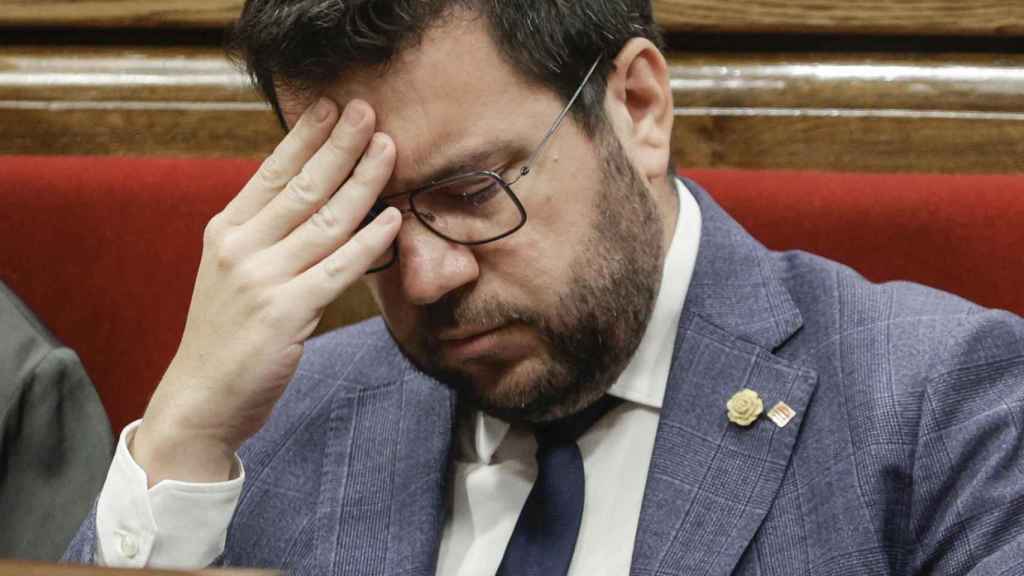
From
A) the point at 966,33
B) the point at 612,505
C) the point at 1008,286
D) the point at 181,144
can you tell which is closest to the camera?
the point at 612,505

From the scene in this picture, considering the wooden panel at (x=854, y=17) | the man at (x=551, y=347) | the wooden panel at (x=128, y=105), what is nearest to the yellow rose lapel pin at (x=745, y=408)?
the man at (x=551, y=347)

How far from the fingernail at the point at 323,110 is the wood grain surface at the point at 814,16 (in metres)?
0.47

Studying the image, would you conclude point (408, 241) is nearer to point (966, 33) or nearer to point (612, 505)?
point (612, 505)

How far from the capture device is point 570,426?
1.02 metres

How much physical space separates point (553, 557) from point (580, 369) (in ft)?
0.48

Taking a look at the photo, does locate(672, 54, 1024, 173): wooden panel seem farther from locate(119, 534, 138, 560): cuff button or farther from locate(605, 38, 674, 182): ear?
locate(119, 534, 138, 560): cuff button

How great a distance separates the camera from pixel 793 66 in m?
1.28

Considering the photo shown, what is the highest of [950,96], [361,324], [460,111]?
[460,111]

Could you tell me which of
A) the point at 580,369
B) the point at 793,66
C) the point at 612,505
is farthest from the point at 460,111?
the point at 793,66

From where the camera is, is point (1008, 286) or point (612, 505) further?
point (1008, 286)

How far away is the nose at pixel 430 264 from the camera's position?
91 centimetres

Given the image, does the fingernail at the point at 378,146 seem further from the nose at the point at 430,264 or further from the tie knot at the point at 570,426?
the tie knot at the point at 570,426

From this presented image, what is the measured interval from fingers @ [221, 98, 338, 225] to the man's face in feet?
0.06

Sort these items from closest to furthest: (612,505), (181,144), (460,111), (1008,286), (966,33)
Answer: (460,111), (612,505), (1008,286), (966,33), (181,144)
